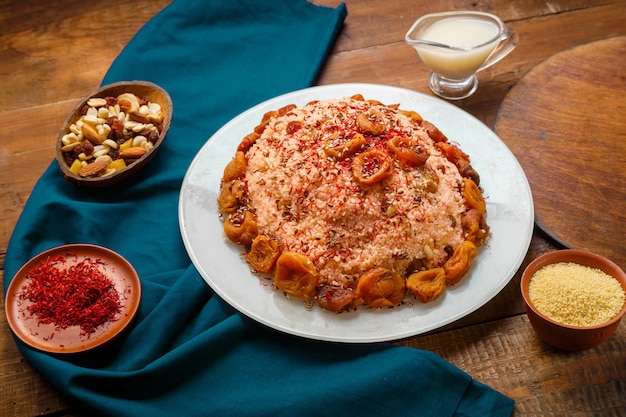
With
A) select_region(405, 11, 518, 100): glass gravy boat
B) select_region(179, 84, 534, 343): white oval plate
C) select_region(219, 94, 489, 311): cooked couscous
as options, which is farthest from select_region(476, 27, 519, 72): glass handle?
select_region(219, 94, 489, 311): cooked couscous

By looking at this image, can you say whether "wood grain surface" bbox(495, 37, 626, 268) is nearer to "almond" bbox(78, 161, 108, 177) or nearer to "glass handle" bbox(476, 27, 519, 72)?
"glass handle" bbox(476, 27, 519, 72)

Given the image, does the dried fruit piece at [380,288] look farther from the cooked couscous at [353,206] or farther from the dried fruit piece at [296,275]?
the dried fruit piece at [296,275]

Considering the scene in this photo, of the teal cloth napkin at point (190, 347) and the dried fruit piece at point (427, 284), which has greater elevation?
the dried fruit piece at point (427, 284)

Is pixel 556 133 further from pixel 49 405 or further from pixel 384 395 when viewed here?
pixel 49 405

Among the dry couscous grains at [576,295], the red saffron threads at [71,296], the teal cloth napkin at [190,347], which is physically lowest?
the teal cloth napkin at [190,347]

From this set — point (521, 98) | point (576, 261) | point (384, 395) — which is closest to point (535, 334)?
point (576, 261)

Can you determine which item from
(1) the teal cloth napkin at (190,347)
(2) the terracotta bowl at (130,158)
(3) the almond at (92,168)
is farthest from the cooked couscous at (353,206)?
(3) the almond at (92,168)
